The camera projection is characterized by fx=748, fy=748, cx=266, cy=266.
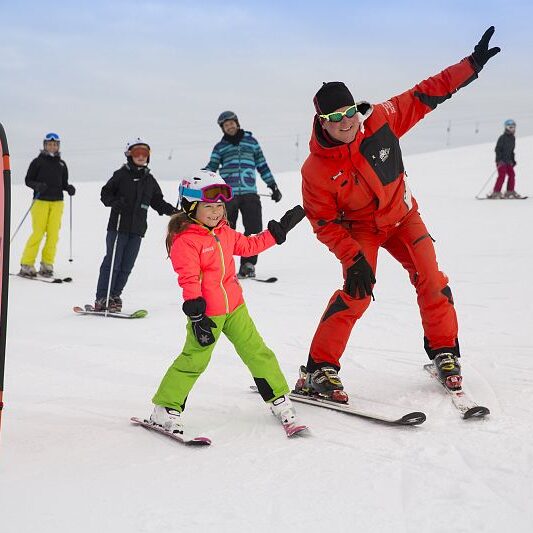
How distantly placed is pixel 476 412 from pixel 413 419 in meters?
0.34

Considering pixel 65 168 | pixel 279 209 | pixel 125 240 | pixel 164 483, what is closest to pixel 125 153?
pixel 125 240

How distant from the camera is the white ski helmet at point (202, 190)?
385 cm

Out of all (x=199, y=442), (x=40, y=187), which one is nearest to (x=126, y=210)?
(x=40, y=187)

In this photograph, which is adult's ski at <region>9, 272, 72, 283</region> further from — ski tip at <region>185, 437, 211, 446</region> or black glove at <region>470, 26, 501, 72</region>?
black glove at <region>470, 26, 501, 72</region>

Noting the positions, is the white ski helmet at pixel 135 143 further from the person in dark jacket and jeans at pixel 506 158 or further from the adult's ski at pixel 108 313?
the person in dark jacket and jeans at pixel 506 158

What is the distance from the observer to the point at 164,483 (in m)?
3.20

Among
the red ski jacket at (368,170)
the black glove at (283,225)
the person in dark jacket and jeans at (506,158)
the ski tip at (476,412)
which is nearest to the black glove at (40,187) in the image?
the red ski jacket at (368,170)

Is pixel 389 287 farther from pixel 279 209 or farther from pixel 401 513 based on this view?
Result: pixel 279 209

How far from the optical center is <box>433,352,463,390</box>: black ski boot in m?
4.23

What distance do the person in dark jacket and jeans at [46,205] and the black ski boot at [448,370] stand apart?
7397 mm

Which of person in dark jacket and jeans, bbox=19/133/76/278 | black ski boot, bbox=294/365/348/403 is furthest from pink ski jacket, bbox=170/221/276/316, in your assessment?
person in dark jacket and jeans, bbox=19/133/76/278

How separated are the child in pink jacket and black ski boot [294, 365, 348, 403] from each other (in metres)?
0.43

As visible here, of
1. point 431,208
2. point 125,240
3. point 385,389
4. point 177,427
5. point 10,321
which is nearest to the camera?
point 177,427

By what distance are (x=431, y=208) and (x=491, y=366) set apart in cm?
1133
